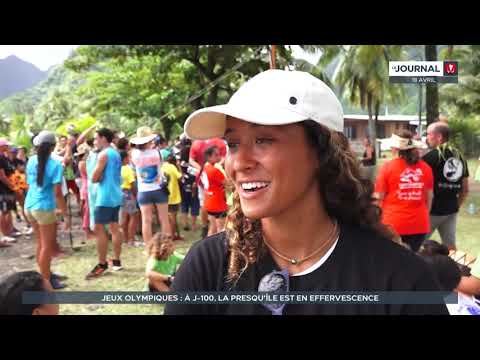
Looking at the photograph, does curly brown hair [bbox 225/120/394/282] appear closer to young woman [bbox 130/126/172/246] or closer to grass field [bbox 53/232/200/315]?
grass field [bbox 53/232/200/315]

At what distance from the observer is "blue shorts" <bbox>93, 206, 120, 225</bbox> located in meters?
2.74

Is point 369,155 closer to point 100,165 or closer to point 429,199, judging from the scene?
point 429,199

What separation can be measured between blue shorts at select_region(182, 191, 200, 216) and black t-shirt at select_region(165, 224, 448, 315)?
206 cm

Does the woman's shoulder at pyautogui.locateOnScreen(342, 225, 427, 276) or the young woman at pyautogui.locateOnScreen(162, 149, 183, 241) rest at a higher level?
the woman's shoulder at pyautogui.locateOnScreen(342, 225, 427, 276)

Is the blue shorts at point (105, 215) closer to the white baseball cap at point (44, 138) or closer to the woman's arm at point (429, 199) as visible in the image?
the white baseball cap at point (44, 138)

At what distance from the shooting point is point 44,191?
8.12ft

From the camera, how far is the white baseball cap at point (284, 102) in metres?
0.95

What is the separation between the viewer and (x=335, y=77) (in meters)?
2.07

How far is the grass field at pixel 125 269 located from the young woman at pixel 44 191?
17 centimetres

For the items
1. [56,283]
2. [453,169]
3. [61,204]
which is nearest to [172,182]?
[61,204]

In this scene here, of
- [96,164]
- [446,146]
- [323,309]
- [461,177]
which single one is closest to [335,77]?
[446,146]

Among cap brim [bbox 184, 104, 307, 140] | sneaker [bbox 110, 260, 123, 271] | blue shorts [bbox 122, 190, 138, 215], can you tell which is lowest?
sneaker [bbox 110, 260, 123, 271]

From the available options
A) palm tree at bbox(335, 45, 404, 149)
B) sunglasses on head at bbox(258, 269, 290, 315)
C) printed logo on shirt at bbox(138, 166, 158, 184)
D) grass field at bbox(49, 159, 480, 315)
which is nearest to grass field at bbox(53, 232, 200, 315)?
grass field at bbox(49, 159, 480, 315)

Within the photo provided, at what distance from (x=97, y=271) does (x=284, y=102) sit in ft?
4.97
